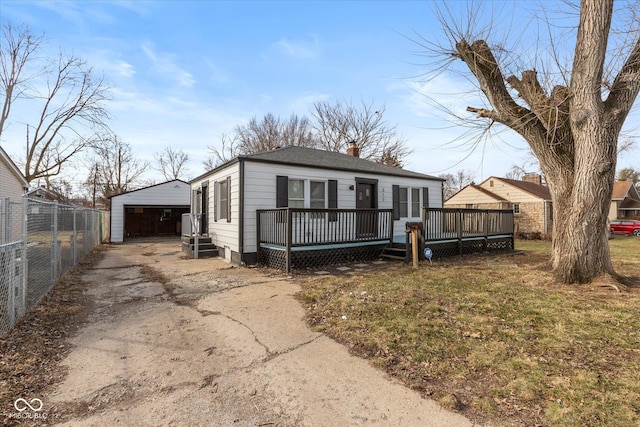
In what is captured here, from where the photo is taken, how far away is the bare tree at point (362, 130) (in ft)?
81.3

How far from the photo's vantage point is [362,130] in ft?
83.4

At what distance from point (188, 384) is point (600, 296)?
20.2 feet

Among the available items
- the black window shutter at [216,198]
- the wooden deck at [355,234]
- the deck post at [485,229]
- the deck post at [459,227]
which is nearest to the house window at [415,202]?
the wooden deck at [355,234]

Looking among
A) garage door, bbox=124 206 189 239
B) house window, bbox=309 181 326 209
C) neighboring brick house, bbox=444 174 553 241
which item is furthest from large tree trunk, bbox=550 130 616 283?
garage door, bbox=124 206 189 239

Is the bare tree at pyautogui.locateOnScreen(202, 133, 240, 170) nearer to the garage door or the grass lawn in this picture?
the garage door

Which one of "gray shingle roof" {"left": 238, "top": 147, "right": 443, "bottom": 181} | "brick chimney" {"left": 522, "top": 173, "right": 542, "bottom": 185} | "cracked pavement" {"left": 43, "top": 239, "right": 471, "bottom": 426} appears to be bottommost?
"cracked pavement" {"left": 43, "top": 239, "right": 471, "bottom": 426}

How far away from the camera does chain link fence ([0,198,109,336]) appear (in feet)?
12.0

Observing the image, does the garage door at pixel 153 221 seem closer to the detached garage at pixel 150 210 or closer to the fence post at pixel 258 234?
the detached garage at pixel 150 210

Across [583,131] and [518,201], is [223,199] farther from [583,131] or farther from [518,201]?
[518,201]

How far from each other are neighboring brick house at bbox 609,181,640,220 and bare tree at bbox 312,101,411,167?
2161 centimetres

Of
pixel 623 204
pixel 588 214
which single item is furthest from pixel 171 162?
pixel 623 204

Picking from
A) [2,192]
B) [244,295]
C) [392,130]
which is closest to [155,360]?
[244,295]

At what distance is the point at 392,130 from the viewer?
24.6 metres

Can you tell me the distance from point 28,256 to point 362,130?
23.7m
